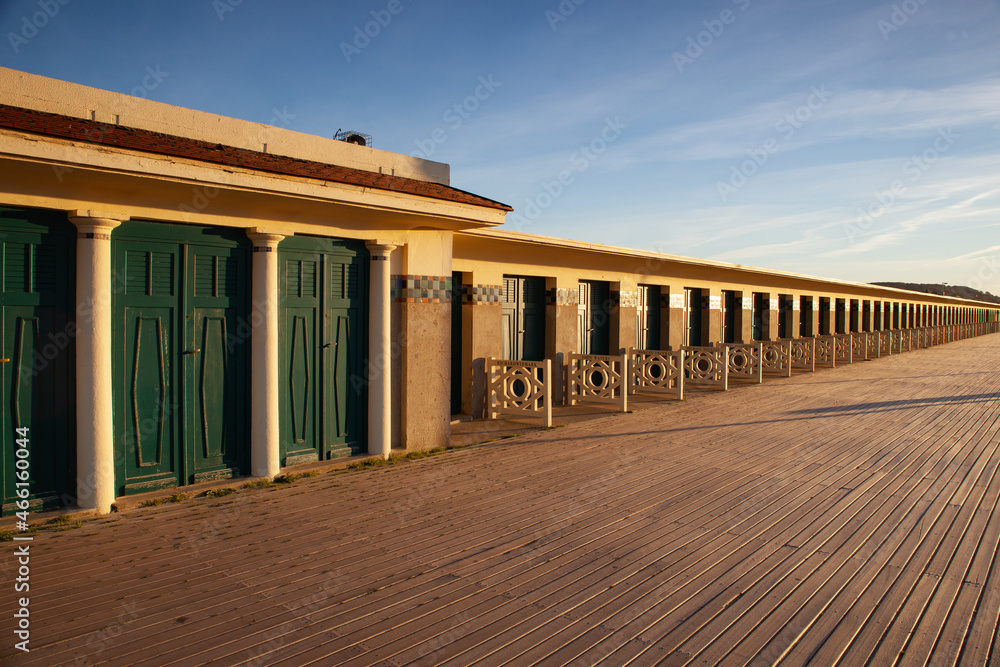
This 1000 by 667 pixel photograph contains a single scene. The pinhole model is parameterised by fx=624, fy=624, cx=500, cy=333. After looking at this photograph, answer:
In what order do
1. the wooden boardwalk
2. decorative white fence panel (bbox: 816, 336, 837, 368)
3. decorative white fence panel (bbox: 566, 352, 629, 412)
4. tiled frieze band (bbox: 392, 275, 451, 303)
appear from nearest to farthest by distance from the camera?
the wooden boardwalk → tiled frieze band (bbox: 392, 275, 451, 303) → decorative white fence panel (bbox: 566, 352, 629, 412) → decorative white fence panel (bbox: 816, 336, 837, 368)

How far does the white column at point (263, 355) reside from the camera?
6312mm

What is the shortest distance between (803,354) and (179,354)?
19498 mm

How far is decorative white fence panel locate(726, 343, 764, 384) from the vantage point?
16.5m

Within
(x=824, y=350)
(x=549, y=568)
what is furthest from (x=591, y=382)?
(x=824, y=350)

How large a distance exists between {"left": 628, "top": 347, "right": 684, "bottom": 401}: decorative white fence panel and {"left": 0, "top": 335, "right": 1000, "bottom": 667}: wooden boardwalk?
5.53m

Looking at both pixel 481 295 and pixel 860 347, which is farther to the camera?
pixel 860 347

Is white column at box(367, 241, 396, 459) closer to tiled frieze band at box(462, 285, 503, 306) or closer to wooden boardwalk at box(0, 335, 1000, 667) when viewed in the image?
wooden boardwalk at box(0, 335, 1000, 667)

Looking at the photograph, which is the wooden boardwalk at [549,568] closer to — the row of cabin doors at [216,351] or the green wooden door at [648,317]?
the row of cabin doors at [216,351]

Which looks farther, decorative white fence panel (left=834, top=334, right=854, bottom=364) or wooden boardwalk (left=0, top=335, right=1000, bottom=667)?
decorative white fence panel (left=834, top=334, right=854, bottom=364)

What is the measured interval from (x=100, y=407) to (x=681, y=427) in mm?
7611

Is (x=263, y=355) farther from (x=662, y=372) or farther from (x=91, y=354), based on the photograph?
(x=662, y=372)

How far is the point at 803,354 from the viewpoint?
20.4 m

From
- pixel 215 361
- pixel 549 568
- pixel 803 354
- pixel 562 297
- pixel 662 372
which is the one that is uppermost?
pixel 562 297

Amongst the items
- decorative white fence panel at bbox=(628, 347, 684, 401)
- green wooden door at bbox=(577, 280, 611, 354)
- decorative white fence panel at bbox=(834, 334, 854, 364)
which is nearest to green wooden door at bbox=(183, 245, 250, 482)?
green wooden door at bbox=(577, 280, 611, 354)
